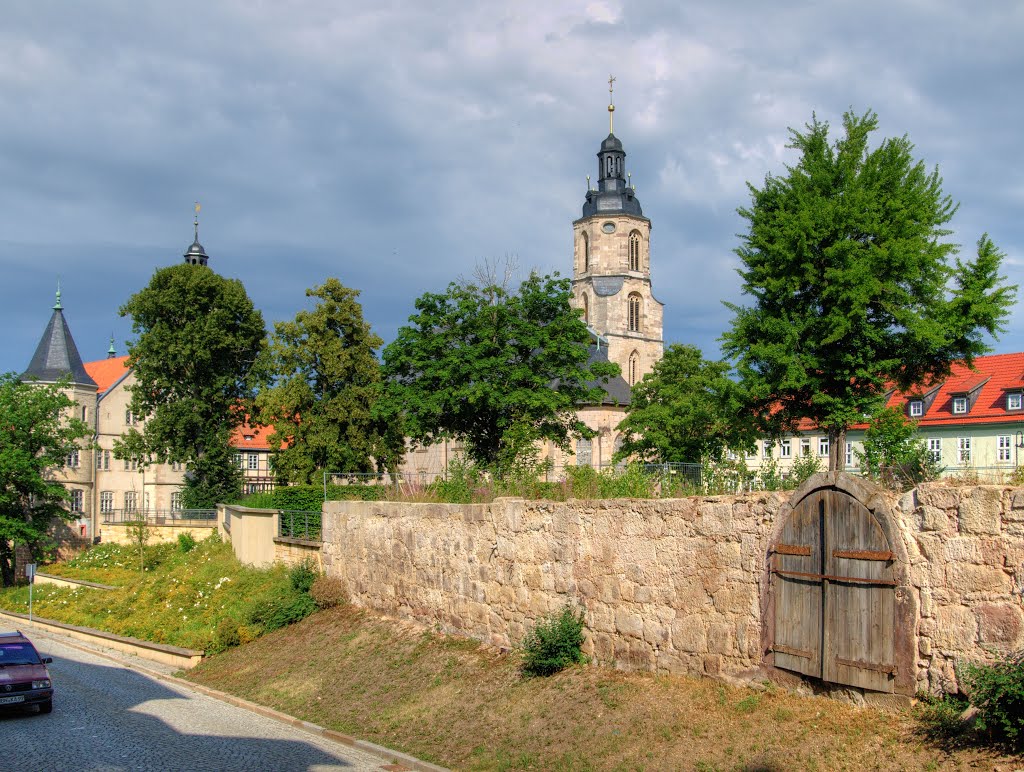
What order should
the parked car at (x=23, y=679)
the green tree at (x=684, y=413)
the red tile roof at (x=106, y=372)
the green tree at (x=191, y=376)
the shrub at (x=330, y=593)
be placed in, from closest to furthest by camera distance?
the parked car at (x=23, y=679), the shrub at (x=330, y=593), the green tree at (x=684, y=413), the green tree at (x=191, y=376), the red tile roof at (x=106, y=372)

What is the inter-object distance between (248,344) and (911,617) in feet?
132

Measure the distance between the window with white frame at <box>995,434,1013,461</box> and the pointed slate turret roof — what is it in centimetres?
5228

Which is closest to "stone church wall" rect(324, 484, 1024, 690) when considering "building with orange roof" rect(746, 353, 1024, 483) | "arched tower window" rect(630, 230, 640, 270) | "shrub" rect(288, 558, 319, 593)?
"shrub" rect(288, 558, 319, 593)

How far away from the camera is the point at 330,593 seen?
21.6 meters

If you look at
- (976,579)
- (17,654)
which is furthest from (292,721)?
(976,579)

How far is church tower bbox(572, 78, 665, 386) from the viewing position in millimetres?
76625

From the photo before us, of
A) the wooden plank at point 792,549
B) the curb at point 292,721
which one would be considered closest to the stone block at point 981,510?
the wooden plank at point 792,549

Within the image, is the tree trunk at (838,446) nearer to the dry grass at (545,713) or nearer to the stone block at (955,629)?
the dry grass at (545,713)

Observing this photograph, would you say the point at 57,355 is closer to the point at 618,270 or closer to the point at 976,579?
the point at 618,270

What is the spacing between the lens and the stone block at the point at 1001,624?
8852mm

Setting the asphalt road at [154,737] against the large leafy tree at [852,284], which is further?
the large leafy tree at [852,284]

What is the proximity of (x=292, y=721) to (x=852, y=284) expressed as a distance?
51.7ft

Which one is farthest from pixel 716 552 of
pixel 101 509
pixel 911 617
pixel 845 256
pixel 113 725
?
pixel 101 509

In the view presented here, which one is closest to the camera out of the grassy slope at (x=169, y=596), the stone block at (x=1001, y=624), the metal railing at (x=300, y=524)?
the stone block at (x=1001, y=624)
